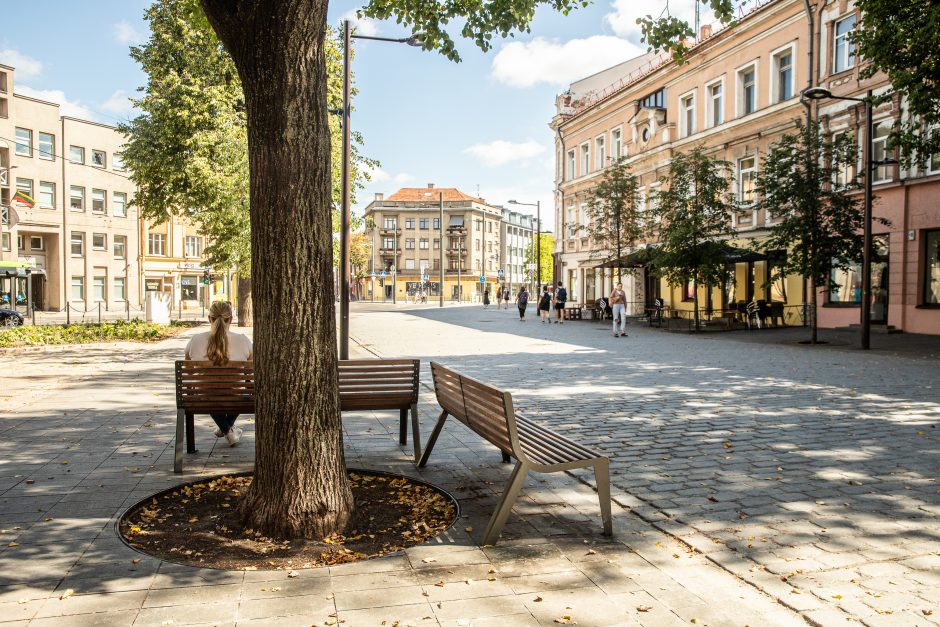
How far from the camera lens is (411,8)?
8.62 meters

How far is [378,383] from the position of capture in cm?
658

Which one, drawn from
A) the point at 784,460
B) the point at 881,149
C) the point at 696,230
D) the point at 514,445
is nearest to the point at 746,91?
the point at 881,149

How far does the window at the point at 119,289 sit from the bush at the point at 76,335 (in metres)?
39.5

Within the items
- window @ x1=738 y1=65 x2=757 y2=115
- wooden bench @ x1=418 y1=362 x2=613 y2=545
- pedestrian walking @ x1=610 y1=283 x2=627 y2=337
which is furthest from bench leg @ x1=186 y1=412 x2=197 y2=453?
window @ x1=738 y1=65 x2=757 y2=115

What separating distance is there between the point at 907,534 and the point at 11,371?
1400 cm

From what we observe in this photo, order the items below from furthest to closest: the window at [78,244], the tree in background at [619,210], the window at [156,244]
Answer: the window at [156,244] → the window at [78,244] → the tree in background at [619,210]

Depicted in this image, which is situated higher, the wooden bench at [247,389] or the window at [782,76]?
the window at [782,76]

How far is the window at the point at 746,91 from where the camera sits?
102ft

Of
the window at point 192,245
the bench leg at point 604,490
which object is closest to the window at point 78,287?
the window at point 192,245

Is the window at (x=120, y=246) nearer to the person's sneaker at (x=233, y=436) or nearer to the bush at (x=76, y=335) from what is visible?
the bush at (x=76, y=335)

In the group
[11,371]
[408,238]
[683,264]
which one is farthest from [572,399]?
[408,238]

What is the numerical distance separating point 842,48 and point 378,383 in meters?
25.6

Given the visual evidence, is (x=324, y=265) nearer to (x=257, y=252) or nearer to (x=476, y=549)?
(x=257, y=252)

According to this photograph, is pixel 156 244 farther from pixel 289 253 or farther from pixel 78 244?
pixel 289 253
